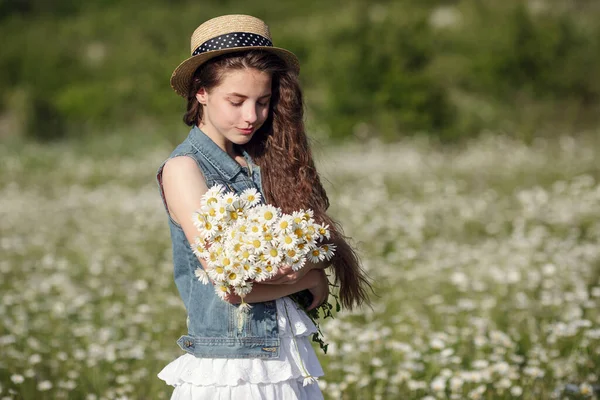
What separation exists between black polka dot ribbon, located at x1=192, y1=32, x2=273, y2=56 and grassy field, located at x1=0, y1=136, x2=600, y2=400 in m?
0.56

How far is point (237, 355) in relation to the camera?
2082mm

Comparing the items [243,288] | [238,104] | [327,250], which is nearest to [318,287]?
[327,250]

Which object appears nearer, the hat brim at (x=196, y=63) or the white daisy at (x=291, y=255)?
the white daisy at (x=291, y=255)

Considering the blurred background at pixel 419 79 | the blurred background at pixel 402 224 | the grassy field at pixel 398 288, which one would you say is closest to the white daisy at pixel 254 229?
the grassy field at pixel 398 288

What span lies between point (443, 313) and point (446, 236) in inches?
89.2

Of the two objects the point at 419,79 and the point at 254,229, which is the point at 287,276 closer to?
the point at 254,229

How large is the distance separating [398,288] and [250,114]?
11.3 feet

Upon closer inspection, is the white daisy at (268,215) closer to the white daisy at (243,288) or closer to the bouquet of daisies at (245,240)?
the bouquet of daisies at (245,240)

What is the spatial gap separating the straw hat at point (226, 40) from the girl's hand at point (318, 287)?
2.28 ft

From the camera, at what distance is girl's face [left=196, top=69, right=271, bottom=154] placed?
212 centimetres

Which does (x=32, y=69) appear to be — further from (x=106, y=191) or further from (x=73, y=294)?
(x=73, y=294)

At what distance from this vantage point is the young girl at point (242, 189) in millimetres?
2080

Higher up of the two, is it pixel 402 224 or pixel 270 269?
→ pixel 402 224

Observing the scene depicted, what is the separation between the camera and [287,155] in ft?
7.52
